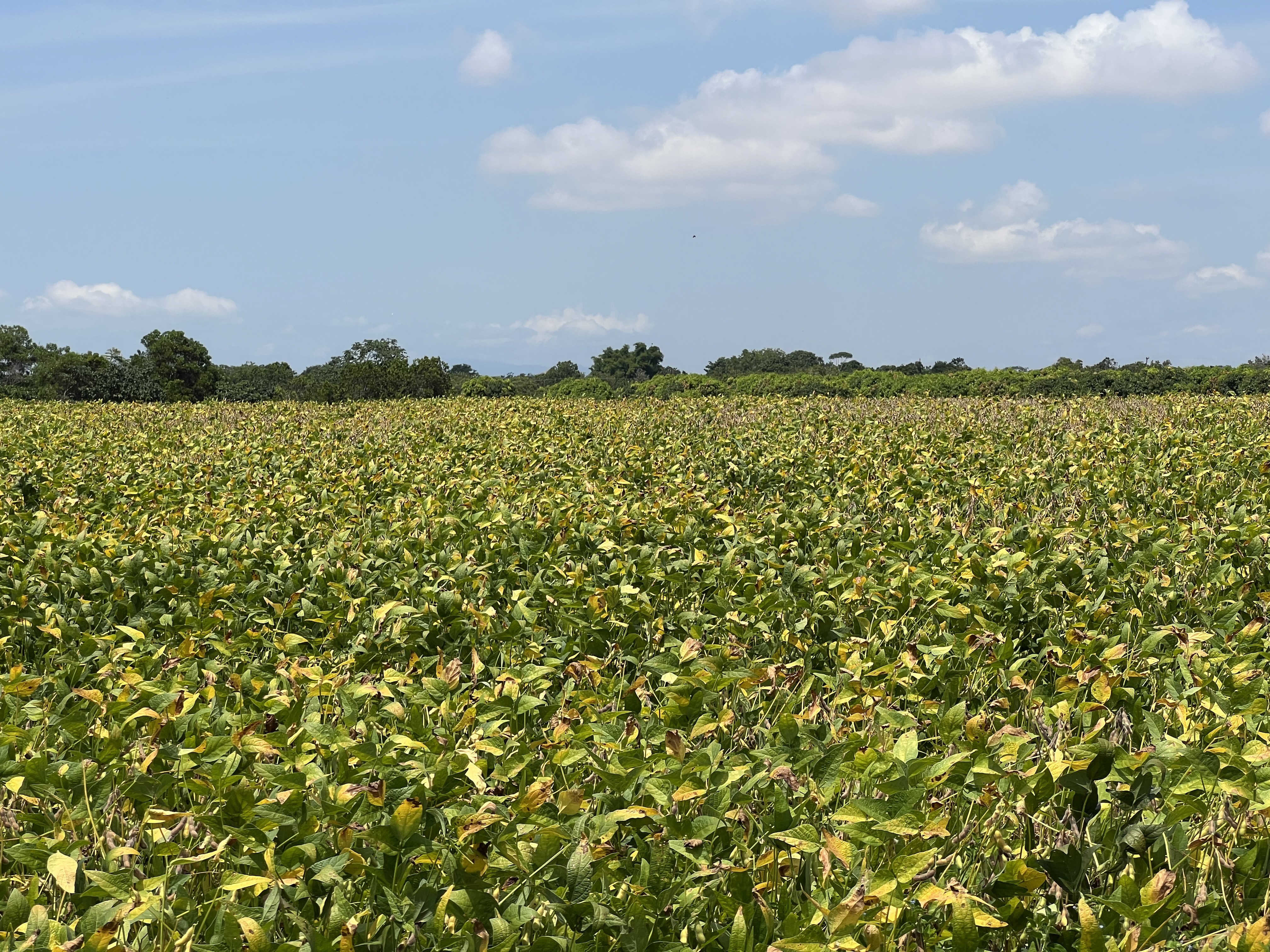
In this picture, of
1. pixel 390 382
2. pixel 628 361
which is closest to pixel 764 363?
pixel 628 361

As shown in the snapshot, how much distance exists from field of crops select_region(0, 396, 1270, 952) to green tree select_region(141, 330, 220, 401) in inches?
2625

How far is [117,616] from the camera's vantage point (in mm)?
4871

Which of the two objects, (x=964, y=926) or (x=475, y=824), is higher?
(x=475, y=824)

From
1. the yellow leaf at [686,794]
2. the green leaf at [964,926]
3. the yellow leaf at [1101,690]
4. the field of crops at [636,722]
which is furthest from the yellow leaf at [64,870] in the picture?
the yellow leaf at [1101,690]

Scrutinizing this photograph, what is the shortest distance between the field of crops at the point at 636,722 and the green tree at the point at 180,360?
6668cm

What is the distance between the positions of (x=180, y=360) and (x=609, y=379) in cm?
3220

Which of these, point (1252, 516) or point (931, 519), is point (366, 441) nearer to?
point (931, 519)

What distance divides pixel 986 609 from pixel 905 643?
79cm

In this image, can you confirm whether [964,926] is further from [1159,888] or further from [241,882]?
[241,882]

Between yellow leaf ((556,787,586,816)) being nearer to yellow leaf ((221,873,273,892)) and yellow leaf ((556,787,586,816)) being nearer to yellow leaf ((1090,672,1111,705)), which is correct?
yellow leaf ((221,873,273,892))

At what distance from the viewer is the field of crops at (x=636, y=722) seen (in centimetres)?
206

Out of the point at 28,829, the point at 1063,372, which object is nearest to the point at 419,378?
the point at 1063,372

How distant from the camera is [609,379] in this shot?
56.6m

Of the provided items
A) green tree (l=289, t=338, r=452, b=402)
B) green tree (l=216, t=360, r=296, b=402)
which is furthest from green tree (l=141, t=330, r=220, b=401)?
green tree (l=289, t=338, r=452, b=402)
